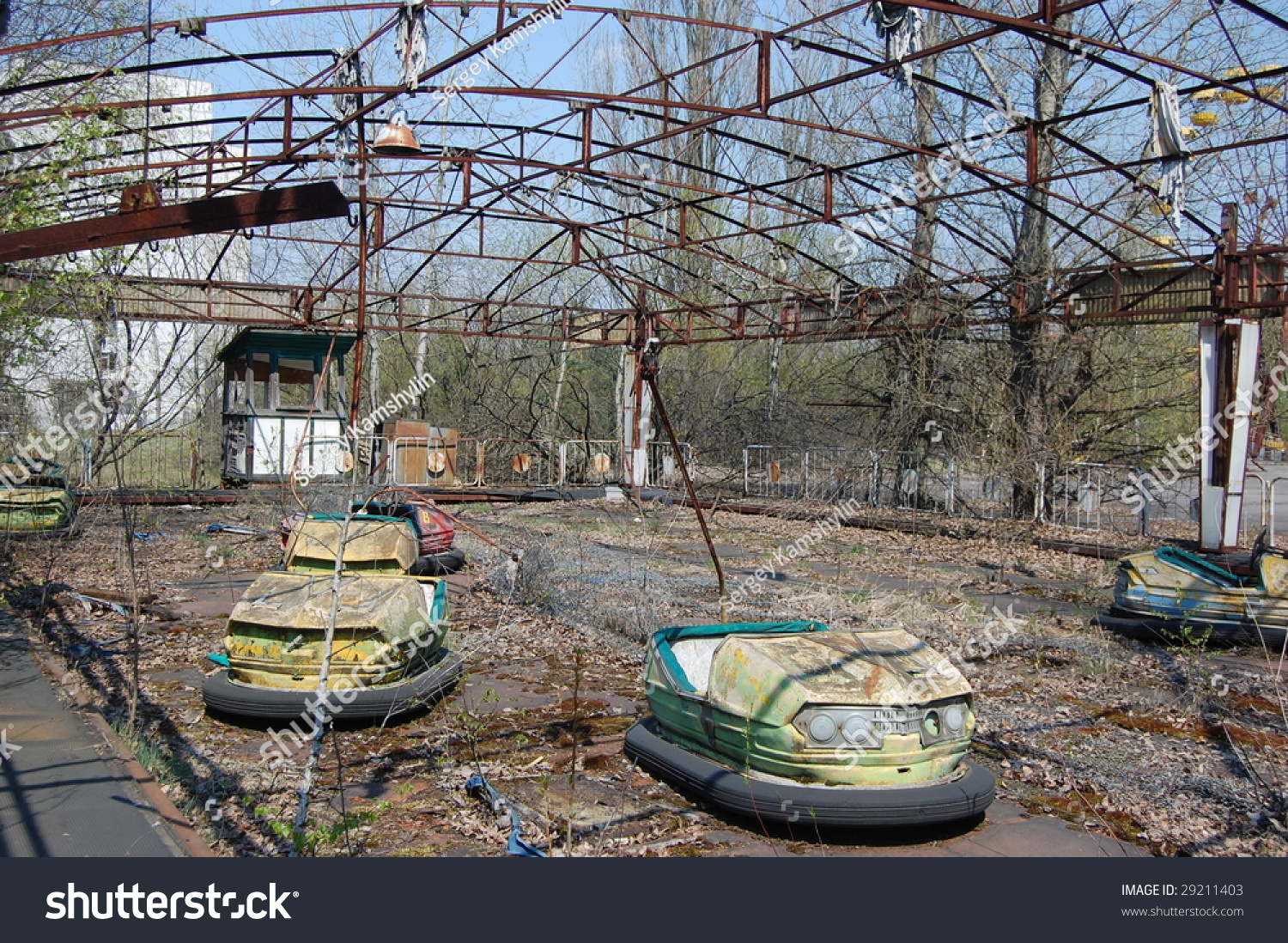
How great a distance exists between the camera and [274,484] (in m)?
21.3

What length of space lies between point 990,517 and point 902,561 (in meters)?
5.94

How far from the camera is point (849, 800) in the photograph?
438cm

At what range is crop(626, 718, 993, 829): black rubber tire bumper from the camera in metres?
4.36

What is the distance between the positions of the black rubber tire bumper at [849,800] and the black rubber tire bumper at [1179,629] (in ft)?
14.7

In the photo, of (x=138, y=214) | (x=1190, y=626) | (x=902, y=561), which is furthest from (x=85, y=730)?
(x=902, y=561)

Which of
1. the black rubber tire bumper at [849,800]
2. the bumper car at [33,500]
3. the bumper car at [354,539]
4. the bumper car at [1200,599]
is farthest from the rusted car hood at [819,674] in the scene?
the bumper car at [33,500]

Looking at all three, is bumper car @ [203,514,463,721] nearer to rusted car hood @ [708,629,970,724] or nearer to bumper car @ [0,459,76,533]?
rusted car hood @ [708,629,970,724]

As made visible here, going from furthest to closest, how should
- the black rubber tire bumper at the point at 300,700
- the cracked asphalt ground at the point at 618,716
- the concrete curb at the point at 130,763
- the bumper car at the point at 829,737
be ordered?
the black rubber tire bumper at the point at 300,700
the cracked asphalt ground at the point at 618,716
the bumper car at the point at 829,737
the concrete curb at the point at 130,763

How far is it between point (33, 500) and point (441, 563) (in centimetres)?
588

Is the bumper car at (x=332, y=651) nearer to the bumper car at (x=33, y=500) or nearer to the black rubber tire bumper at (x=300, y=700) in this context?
the black rubber tire bumper at (x=300, y=700)

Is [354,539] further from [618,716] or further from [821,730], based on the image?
[821,730]

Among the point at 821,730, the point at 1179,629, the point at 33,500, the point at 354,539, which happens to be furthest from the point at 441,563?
the point at 821,730

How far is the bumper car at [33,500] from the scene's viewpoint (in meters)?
13.5
